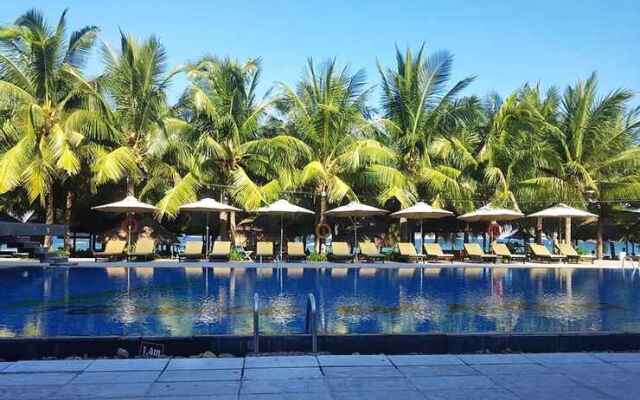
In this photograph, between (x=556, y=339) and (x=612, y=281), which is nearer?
(x=556, y=339)

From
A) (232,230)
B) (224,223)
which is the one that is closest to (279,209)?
(232,230)

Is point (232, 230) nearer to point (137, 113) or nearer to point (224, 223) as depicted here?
point (224, 223)

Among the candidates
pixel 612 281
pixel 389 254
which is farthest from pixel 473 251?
pixel 612 281

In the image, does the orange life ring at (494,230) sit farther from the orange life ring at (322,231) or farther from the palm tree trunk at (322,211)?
the palm tree trunk at (322,211)

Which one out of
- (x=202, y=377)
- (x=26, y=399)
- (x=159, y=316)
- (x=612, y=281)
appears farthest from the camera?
(x=612, y=281)

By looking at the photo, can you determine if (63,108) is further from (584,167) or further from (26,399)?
(584,167)

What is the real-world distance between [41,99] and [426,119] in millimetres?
13539

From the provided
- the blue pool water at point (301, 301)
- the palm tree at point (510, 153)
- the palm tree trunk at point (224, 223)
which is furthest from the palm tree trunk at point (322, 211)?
the palm tree at point (510, 153)

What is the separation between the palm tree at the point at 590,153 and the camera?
22.1 meters

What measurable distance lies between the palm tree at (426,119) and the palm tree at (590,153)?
2.89 metres

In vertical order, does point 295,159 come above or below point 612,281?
above

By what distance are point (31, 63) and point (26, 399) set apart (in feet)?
58.7

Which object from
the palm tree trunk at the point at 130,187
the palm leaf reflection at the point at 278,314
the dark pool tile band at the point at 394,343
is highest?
the palm tree trunk at the point at 130,187

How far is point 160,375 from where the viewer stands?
4.44 metres
